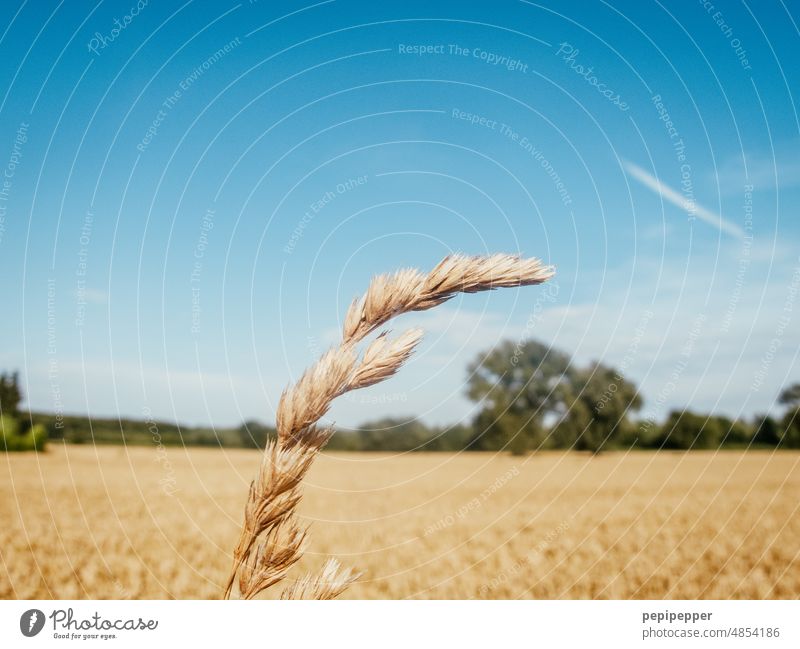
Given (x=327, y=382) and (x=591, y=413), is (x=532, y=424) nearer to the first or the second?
(x=591, y=413)

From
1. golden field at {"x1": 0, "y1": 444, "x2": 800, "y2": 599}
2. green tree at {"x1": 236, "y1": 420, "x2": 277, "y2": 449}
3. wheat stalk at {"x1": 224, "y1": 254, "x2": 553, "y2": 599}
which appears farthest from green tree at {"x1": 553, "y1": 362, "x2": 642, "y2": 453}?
wheat stalk at {"x1": 224, "y1": 254, "x2": 553, "y2": 599}

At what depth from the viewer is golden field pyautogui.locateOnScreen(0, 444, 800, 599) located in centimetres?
642

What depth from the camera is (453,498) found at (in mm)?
14742

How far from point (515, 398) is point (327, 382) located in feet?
76.1

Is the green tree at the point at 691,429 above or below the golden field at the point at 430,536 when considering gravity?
above
